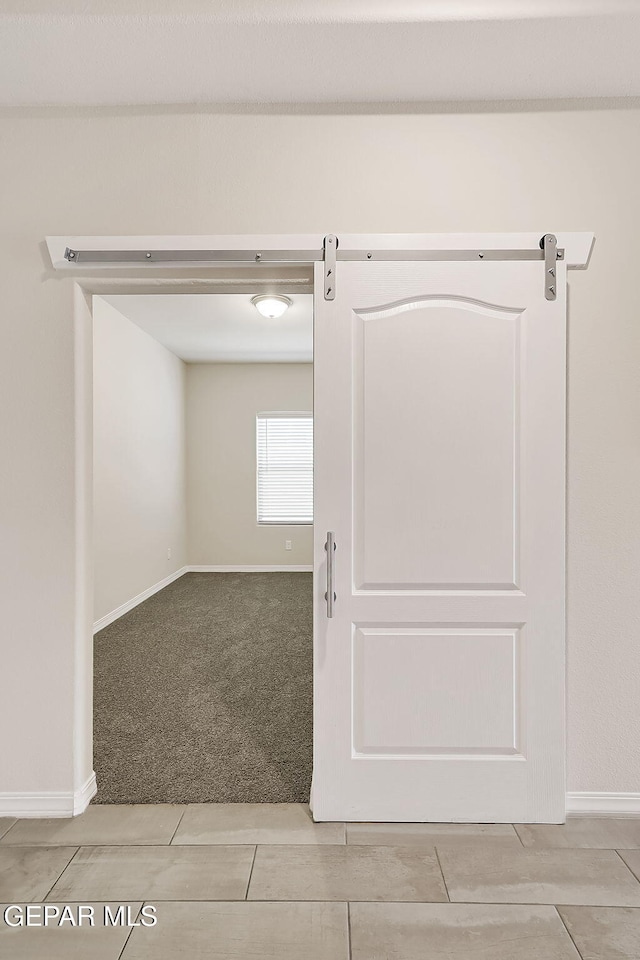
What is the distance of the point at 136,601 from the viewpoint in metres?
5.79

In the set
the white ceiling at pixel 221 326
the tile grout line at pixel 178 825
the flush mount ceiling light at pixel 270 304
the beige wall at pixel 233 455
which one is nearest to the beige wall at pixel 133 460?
the white ceiling at pixel 221 326

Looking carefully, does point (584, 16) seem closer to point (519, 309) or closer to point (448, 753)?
point (519, 309)

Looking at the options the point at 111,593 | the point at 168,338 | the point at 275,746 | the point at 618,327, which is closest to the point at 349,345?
the point at 618,327

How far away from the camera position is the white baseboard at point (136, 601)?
491cm

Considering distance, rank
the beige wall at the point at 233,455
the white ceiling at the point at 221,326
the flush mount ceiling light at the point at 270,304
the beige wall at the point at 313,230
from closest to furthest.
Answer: the beige wall at the point at 313,230
the flush mount ceiling light at the point at 270,304
the white ceiling at the point at 221,326
the beige wall at the point at 233,455

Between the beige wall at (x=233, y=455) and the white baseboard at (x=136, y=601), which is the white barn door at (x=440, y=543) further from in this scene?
the beige wall at (x=233, y=455)

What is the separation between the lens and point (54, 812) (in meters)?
2.18

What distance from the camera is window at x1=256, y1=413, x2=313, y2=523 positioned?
25.5 ft

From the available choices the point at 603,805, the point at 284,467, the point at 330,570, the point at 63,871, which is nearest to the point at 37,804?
the point at 63,871

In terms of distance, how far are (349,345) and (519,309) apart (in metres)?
0.63

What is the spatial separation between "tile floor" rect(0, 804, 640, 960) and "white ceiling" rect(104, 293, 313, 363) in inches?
135

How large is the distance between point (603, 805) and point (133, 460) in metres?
4.81

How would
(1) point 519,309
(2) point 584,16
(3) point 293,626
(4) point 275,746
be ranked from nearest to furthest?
(2) point 584,16
(1) point 519,309
(4) point 275,746
(3) point 293,626

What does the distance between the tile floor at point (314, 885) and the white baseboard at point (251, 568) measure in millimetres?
5493
